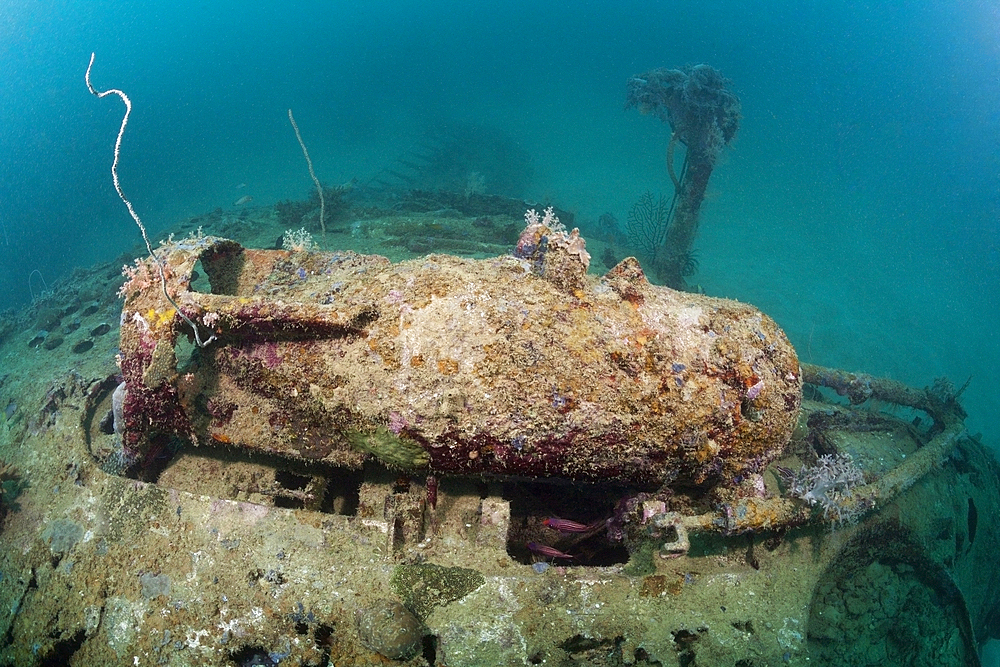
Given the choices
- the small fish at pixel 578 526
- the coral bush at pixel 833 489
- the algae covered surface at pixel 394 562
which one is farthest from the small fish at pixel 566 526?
the coral bush at pixel 833 489

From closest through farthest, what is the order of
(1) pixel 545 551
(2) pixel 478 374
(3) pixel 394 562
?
(2) pixel 478 374
(3) pixel 394 562
(1) pixel 545 551

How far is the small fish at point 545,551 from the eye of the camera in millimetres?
3521

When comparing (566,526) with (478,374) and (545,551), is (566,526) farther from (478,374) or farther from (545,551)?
(478,374)

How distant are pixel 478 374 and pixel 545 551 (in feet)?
5.57

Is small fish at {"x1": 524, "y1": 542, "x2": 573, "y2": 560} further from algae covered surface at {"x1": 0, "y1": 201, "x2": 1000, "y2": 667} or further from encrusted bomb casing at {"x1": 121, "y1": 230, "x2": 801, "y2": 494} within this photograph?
encrusted bomb casing at {"x1": 121, "y1": 230, "x2": 801, "y2": 494}

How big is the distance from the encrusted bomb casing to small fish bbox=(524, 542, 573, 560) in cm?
83

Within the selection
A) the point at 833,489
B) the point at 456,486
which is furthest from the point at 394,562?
the point at 833,489

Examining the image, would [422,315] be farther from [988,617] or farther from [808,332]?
[808,332]

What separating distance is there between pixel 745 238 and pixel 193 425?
3424 cm

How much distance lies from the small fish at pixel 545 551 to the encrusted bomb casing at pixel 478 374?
2.74ft

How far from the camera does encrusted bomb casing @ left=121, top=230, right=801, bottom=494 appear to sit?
9.62 ft

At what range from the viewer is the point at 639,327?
323 centimetres

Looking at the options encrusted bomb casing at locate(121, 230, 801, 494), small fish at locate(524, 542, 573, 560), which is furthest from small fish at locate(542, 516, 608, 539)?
encrusted bomb casing at locate(121, 230, 801, 494)

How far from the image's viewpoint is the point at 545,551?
3.54 m
